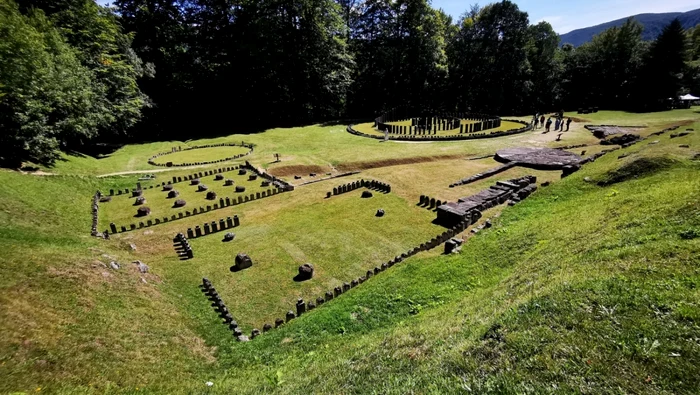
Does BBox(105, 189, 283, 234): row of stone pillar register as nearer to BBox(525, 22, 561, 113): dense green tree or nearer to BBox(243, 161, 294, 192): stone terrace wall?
BBox(243, 161, 294, 192): stone terrace wall

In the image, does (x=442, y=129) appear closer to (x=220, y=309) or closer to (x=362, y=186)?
(x=362, y=186)

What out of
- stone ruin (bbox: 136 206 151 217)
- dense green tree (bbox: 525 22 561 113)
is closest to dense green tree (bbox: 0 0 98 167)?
stone ruin (bbox: 136 206 151 217)

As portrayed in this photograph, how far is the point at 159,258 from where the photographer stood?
1489 centimetres

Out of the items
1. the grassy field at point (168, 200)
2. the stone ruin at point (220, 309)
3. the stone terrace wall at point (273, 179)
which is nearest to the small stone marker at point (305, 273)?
the stone ruin at point (220, 309)

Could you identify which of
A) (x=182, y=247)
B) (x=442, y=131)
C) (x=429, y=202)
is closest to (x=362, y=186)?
(x=429, y=202)

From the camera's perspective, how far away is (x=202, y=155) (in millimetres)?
32969

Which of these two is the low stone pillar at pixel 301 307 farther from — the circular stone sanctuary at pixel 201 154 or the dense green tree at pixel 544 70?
the dense green tree at pixel 544 70

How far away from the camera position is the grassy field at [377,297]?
5.52 m

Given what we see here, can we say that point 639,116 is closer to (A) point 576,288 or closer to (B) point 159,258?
(A) point 576,288

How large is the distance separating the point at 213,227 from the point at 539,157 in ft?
76.9

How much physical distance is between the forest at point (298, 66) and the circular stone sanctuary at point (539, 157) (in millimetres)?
30386

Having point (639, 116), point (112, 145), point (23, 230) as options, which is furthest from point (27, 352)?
point (639, 116)

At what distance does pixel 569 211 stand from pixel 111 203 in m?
24.9

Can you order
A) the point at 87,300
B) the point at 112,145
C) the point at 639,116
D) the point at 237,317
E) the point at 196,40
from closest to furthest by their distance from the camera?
the point at 87,300
the point at 237,317
the point at 112,145
the point at 639,116
the point at 196,40
